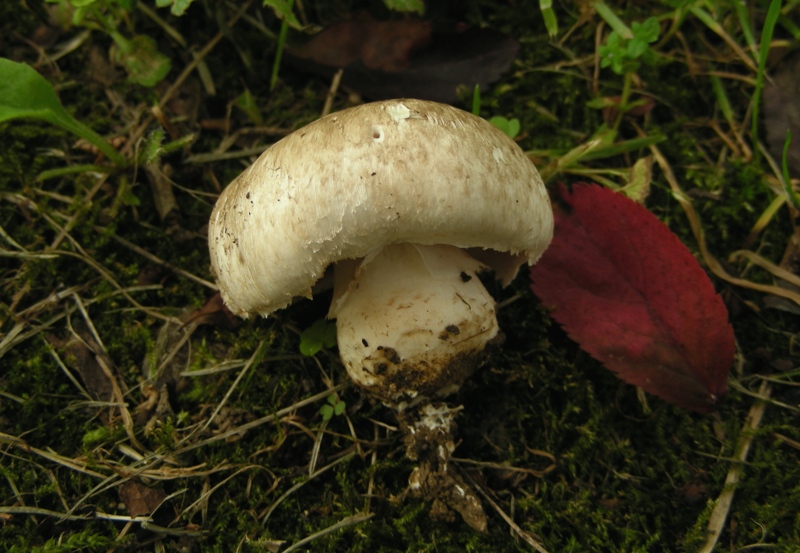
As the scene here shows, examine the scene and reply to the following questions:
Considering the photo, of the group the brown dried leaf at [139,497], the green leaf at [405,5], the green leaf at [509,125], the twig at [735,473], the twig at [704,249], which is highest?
the green leaf at [405,5]

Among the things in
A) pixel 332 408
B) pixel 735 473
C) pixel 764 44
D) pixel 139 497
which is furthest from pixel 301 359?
pixel 764 44

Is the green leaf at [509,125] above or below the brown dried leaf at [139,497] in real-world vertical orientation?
above

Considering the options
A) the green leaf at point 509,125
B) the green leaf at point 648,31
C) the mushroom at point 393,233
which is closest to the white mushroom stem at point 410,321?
the mushroom at point 393,233

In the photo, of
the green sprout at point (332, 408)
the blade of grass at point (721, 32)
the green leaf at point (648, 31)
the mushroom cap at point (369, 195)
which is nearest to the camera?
the mushroom cap at point (369, 195)

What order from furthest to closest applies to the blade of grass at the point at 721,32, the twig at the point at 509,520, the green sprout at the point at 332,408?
the blade of grass at the point at 721,32 → the green sprout at the point at 332,408 → the twig at the point at 509,520

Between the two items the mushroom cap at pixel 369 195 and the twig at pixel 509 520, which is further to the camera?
the twig at pixel 509 520

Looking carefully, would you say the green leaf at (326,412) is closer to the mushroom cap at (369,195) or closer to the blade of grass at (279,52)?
the mushroom cap at (369,195)

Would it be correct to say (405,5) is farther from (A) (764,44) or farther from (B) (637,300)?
(B) (637,300)
